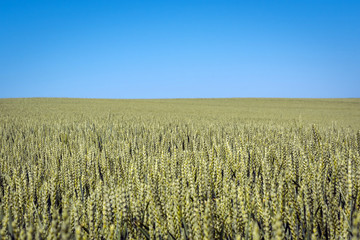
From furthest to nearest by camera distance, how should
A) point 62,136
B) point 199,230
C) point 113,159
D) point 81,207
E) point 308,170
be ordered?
point 62,136, point 113,159, point 308,170, point 81,207, point 199,230

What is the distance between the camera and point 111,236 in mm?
1062

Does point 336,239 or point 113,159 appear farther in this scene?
point 113,159

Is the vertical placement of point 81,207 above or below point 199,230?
below

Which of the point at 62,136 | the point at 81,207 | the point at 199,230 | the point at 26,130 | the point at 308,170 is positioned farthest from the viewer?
the point at 26,130

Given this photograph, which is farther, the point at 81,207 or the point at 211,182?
the point at 211,182

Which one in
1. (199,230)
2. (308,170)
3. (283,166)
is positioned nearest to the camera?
(199,230)

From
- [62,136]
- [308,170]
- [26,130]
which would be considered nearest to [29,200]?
[308,170]

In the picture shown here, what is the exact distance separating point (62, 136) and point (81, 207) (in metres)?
4.14

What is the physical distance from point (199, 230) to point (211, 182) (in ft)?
3.64

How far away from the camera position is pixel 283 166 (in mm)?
2822

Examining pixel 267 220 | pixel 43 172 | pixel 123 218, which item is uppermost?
pixel 267 220

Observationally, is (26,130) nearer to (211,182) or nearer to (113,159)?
(113,159)

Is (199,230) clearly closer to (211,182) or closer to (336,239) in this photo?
(336,239)

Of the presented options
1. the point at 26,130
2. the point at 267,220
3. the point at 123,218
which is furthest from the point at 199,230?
the point at 26,130
